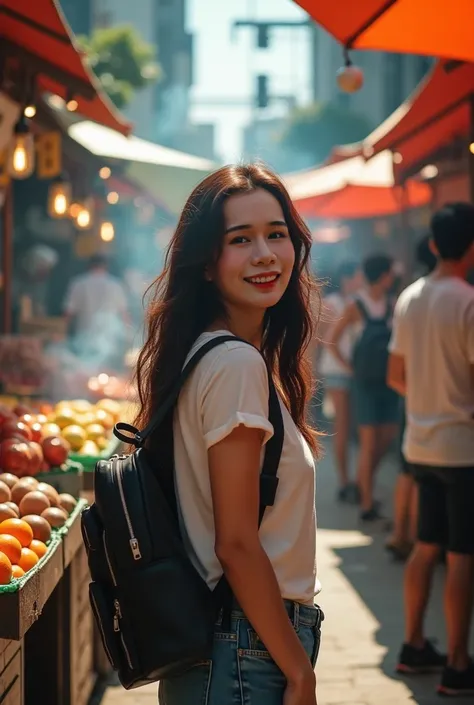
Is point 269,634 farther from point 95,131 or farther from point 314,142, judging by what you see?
point 314,142

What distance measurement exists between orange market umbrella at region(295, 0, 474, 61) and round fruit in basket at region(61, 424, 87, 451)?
239cm

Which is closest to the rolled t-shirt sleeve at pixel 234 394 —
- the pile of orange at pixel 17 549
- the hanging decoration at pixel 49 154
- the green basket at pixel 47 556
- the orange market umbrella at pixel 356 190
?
the green basket at pixel 47 556

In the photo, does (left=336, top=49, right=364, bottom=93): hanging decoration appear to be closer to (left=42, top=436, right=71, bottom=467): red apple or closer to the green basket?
(left=42, top=436, right=71, bottom=467): red apple

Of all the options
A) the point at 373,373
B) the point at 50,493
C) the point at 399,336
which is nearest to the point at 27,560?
the point at 50,493

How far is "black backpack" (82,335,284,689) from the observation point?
7.80 ft

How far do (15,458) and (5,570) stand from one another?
51.5 inches

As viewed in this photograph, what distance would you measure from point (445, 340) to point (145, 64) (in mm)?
17573

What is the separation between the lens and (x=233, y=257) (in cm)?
261

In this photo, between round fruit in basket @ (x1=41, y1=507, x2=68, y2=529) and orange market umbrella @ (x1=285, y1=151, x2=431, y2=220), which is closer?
round fruit in basket @ (x1=41, y1=507, x2=68, y2=529)

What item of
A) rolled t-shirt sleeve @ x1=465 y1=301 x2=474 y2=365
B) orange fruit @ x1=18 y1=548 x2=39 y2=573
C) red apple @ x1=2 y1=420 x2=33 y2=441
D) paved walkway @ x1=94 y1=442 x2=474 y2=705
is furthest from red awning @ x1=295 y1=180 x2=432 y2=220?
orange fruit @ x1=18 y1=548 x2=39 y2=573

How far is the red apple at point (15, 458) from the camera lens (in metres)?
4.57

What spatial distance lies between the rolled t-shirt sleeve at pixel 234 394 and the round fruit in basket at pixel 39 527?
5.54 feet

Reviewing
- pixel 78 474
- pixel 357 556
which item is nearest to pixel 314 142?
pixel 357 556

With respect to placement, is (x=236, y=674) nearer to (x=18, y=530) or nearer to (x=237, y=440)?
(x=237, y=440)
